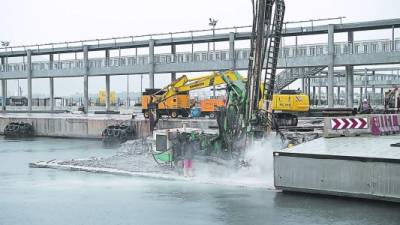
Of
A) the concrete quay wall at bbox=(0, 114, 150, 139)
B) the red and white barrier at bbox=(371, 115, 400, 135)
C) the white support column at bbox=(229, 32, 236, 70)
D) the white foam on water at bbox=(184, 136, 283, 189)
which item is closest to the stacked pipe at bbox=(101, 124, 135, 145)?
the concrete quay wall at bbox=(0, 114, 150, 139)

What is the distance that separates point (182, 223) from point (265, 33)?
32.6 feet

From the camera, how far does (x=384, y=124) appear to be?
19.7 metres

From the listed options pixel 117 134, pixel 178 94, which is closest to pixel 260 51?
pixel 117 134

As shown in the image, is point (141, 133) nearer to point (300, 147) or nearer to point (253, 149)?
point (253, 149)

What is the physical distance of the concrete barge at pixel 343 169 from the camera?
14141mm

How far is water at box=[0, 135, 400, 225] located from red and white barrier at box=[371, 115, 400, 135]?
4.83 m

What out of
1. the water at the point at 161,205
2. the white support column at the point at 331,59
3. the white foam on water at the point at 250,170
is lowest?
the water at the point at 161,205

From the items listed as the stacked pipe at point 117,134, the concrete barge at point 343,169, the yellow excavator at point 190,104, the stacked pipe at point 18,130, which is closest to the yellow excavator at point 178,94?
the yellow excavator at point 190,104

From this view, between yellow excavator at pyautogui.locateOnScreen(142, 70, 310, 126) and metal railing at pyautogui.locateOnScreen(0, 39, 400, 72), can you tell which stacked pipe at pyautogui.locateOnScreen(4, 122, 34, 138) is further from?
metal railing at pyautogui.locateOnScreen(0, 39, 400, 72)

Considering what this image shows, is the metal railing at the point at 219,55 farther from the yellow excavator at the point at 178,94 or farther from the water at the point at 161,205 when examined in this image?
the water at the point at 161,205

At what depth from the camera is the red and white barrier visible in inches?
750

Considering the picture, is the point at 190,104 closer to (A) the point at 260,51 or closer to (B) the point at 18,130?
(B) the point at 18,130

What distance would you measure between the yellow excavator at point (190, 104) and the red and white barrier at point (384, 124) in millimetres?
10547

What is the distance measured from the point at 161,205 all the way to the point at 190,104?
3253 centimetres
